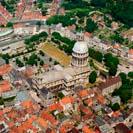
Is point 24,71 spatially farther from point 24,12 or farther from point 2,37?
point 24,12

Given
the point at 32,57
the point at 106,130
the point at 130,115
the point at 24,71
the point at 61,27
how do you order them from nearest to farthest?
the point at 106,130 < the point at 130,115 < the point at 24,71 < the point at 32,57 < the point at 61,27

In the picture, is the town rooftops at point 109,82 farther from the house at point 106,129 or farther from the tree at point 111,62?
the house at point 106,129

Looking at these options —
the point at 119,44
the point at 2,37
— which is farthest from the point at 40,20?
the point at 119,44

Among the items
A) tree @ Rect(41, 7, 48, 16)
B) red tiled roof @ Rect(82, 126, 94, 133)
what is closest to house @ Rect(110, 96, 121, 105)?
red tiled roof @ Rect(82, 126, 94, 133)

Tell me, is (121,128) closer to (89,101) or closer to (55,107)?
(89,101)

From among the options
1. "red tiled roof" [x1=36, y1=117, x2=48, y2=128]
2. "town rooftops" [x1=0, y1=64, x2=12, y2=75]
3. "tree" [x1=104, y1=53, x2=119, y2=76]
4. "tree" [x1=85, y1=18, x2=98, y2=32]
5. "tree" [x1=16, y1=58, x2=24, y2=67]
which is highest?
"red tiled roof" [x1=36, y1=117, x2=48, y2=128]

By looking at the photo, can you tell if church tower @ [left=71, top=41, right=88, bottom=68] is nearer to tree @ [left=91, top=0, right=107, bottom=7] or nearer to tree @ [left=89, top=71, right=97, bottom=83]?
tree @ [left=89, top=71, right=97, bottom=83]
